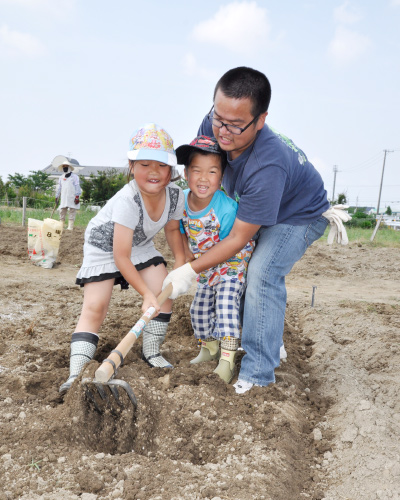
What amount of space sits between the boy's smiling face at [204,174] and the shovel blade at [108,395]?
1096mm

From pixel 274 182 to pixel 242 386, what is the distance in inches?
43.8

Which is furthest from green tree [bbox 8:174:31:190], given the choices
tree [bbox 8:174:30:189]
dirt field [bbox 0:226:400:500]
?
dirt field [bbox 0:226:400:500]

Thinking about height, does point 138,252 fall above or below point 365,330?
above

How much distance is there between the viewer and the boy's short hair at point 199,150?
8.21 feet

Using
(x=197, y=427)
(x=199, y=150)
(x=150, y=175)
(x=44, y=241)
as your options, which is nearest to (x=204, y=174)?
(x=199, y=150)

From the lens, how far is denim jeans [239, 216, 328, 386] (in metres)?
2.58

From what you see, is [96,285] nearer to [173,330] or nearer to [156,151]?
[156,151]

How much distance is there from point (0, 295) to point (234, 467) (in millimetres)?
3415

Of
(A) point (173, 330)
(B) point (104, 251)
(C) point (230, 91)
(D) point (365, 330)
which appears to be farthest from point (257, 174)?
(D) point (365, 330)

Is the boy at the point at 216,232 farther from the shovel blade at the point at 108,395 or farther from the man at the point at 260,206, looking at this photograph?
the shovel blade at the point at 108,395

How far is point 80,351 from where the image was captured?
8.30 feet

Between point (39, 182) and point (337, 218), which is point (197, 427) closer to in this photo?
point (337, 218)

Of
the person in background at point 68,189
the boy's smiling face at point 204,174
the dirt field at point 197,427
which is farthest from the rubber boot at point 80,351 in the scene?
the person in background at point 68,189

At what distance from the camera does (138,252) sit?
281cm
